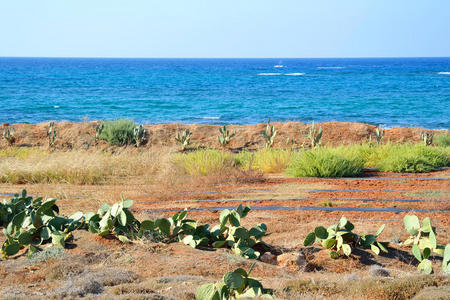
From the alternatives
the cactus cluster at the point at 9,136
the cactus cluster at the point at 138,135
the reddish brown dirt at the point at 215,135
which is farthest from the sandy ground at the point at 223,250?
the cactus cluster at the point at 9,136

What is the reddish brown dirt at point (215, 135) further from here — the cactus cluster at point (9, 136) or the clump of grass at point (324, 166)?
the clump of grass at point (324, 166)

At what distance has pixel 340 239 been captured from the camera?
5.11m

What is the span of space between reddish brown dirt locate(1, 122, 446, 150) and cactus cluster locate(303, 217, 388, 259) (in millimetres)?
10424

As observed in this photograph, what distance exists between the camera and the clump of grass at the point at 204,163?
984 centimetres

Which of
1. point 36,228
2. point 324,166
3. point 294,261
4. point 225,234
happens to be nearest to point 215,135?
point 324,166

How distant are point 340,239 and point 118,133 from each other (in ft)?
38.2

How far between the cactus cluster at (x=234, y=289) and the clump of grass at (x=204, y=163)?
233 inches

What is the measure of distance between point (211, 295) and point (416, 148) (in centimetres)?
834

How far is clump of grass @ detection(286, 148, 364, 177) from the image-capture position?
970cm

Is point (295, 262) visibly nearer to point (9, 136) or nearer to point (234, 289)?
point (234, 289)

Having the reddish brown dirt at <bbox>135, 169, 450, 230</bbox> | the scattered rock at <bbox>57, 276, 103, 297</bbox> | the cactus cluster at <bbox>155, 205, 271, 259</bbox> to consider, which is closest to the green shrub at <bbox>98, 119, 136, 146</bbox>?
the reddish brown dirt at <bbox>135, 169, 450, 230</bbox>

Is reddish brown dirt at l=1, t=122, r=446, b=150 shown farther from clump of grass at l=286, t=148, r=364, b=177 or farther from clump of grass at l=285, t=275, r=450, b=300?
clump of grass at l=285, t=275, r=450, b=300

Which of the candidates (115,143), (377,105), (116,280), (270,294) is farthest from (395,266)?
(377,105)

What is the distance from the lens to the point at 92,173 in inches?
382
